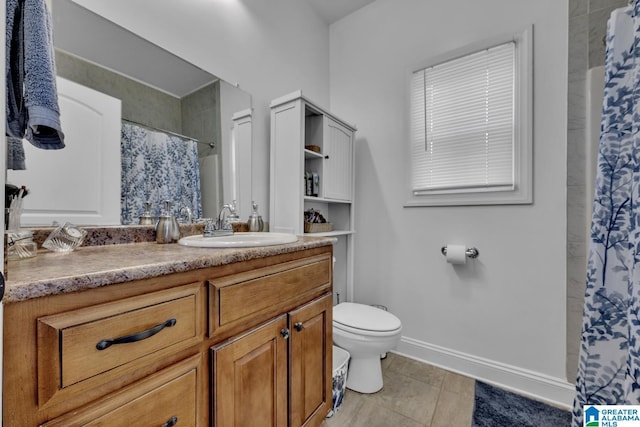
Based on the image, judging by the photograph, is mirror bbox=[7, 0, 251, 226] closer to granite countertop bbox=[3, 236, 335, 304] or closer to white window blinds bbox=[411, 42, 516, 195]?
granite countertop bbox=[3, 236, 335, 304]

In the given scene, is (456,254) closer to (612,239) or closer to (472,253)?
(472,253)

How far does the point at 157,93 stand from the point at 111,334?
3.63 ft

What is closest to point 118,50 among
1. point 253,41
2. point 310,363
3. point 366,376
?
point 253,41

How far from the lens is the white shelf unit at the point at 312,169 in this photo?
1.69m

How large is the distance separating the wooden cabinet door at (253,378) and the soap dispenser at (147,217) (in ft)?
2.26

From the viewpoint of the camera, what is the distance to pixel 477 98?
5.88 ft

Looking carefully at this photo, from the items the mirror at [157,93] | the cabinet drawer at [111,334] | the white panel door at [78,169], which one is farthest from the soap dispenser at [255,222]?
the cabinet drawer at [111,334]

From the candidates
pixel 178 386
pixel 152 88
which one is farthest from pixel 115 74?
pixel 178 386

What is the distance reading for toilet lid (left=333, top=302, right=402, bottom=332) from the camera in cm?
155

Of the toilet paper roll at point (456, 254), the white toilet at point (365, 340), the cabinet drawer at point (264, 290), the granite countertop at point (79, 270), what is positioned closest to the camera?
the granite countertop at point (79, 270)

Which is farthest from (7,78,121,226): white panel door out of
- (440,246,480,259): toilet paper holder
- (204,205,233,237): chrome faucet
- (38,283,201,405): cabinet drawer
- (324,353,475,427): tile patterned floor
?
(440,246,480,259): toilet paper holder

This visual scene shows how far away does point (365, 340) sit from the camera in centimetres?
152

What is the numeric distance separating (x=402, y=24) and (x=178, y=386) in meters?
2.52

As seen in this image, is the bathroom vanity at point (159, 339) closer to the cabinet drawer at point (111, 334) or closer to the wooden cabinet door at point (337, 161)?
the cabinet drawer at point (111, 334)
